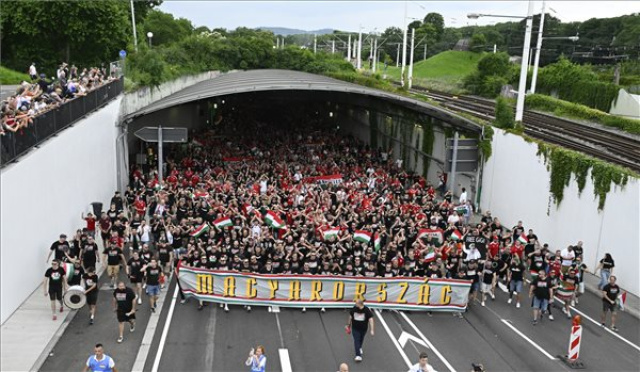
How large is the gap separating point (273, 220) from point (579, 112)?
1090 inches

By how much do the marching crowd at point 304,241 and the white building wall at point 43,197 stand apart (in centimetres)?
77

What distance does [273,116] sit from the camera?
2142 inches

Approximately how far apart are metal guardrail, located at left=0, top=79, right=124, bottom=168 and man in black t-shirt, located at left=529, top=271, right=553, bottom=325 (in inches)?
520

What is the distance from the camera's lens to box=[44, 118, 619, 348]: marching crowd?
15.0 m

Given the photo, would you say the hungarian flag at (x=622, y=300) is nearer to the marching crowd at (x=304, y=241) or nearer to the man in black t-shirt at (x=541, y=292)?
the marching crowd at (x=304, y=241)

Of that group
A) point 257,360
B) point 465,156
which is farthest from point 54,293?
point 465,156

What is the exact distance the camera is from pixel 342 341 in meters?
13.4

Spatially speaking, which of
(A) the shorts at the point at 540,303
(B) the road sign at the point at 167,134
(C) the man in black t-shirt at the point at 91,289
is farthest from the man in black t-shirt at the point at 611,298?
(B) the road sign at the point at 167,134

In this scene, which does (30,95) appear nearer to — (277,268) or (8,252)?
(8,252)

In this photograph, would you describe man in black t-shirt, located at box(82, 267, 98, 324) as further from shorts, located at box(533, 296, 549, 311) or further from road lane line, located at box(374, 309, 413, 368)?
shorts, located at box(533, 296, 549, 311)

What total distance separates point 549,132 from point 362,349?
19529mm

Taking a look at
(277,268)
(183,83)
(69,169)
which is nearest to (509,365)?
(277,268)

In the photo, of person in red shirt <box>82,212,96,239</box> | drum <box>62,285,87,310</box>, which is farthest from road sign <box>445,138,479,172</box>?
drum <box>62,285,87,310</box>

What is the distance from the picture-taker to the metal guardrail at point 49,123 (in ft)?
46.7
